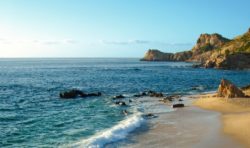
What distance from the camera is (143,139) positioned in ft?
79.9

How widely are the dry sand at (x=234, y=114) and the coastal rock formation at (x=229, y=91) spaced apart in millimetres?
1142

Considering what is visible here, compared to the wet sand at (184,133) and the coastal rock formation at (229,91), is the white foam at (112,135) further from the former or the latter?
the coastal rock formation at (229,91)

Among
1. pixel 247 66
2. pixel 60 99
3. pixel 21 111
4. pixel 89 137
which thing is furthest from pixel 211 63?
pixel 89 137

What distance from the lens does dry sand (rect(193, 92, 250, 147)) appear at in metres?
24.6

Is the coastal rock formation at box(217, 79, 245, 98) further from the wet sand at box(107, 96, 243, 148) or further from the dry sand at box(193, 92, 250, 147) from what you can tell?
the wet sand at box(107, 96, 243, 148)

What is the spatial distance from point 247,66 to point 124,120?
4293 inches

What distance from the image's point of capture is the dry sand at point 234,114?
24.6 meters

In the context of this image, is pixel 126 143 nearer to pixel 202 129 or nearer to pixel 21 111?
pixel 202 129

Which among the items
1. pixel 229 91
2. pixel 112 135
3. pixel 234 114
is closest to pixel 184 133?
pixel 112 135

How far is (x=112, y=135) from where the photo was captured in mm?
25203

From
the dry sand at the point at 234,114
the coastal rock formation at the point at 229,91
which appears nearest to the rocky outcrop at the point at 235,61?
the coastal rock formation at the point at 229,91

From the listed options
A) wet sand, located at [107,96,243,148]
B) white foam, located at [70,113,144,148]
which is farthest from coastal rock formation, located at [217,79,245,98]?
white foam, located at [70,113,144,148]

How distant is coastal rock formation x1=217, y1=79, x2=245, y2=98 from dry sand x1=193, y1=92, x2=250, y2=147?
1.14 m

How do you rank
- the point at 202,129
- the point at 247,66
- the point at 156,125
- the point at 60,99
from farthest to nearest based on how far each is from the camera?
the point at 247,66 → the point at 60,99 → the point at 156,125 → the point at 202,129
